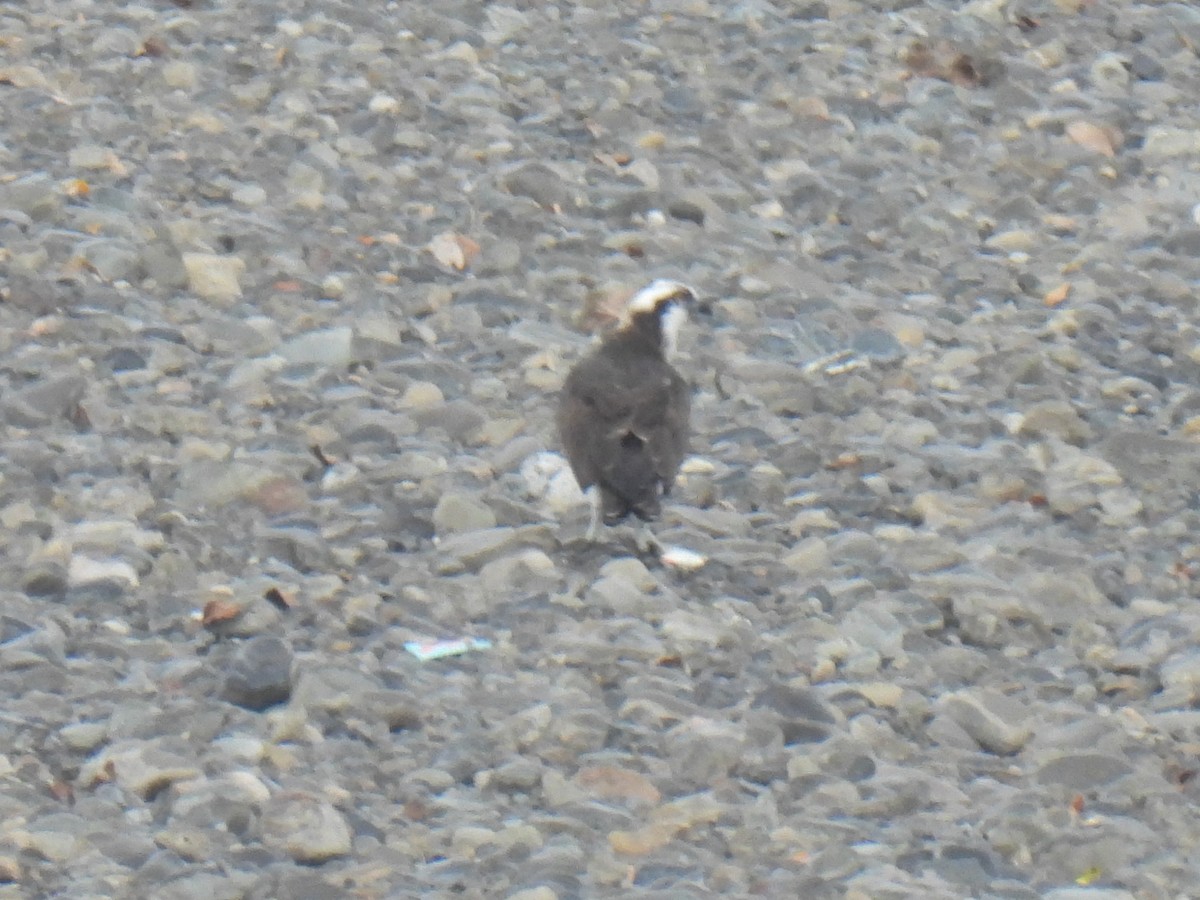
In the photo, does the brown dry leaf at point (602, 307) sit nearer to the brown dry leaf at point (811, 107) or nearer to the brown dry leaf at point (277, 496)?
the brown dry leaf at point (277, 496)

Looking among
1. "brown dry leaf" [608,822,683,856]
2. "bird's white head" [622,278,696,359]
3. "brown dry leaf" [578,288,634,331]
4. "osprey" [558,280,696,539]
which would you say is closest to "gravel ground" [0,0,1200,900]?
"brown dry leaf" [608,822,683,856]

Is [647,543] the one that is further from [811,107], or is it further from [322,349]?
[811,107]

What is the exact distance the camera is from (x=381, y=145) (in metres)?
11.2

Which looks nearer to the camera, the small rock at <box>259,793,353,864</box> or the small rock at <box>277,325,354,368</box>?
the small rock at <box>259,793,353,864</box>

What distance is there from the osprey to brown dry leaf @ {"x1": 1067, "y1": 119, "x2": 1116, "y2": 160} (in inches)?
163

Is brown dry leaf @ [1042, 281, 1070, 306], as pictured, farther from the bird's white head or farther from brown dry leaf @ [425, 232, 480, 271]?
brown dry leaf @ [425, 232, 480, 271]

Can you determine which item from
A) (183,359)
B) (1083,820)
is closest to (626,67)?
(183,359)

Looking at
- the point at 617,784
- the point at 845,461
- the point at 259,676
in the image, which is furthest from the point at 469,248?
the point at 617,784

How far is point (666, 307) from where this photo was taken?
9.03 meters

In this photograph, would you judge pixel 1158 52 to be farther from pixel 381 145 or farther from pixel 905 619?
pixel 905 619

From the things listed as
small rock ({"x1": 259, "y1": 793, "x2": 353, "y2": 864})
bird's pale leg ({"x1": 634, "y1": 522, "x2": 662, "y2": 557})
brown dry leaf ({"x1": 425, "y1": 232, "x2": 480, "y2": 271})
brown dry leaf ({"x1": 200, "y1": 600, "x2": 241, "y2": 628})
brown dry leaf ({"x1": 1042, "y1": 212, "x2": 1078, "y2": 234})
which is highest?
small rock ({"x1": 259, "y1": 793, "x2": 353, "y2": 864})

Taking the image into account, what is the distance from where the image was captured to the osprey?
764 centimetres

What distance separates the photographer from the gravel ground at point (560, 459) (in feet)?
20.0

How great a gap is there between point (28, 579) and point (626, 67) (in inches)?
240
